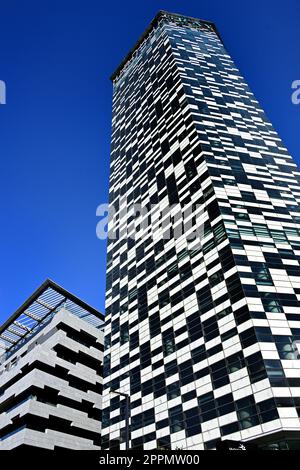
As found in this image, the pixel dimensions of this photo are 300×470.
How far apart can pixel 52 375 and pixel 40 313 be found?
1445 cm

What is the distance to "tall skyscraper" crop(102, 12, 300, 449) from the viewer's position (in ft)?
121

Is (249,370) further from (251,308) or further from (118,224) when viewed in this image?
(118,224)

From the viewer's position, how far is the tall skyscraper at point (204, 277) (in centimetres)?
3700

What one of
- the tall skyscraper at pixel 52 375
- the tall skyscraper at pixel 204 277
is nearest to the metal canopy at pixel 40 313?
the tall skyscraper at pixel 52 375

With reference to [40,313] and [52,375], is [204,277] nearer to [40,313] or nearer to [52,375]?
[52,375]

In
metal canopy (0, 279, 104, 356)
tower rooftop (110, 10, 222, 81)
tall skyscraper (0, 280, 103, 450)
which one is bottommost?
Result: tall skyscraper (0, 280, 103, 450)

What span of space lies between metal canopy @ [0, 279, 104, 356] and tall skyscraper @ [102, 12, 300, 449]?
7761mm

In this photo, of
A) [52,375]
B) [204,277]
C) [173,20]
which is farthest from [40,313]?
[173,20]

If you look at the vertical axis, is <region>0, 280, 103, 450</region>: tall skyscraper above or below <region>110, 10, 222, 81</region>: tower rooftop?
below

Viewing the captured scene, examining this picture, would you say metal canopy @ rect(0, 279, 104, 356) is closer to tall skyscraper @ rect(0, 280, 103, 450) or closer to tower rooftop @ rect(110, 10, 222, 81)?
tall skyscraper @ rect(0, 280, 103, 450)

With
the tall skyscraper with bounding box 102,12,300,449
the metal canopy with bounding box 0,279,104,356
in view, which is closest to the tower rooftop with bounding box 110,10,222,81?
the tall skyscraper with bounding box 102,12,300,449

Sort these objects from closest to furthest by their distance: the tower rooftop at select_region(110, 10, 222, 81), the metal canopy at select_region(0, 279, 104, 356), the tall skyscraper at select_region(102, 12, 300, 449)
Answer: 1. the tall skyscraper at select_region(102, 12, 300, 449)
2. the metal canopy at select_region(0, 279, 104, 356)
3. the tower rooftop at select_region(110, 10, 222, 81)

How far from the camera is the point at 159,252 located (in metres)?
58.6

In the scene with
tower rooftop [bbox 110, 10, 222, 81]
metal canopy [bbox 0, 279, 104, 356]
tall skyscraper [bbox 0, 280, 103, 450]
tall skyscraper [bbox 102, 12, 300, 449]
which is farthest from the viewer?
tower rooftop [bbox 110, 10, 222, 81]
